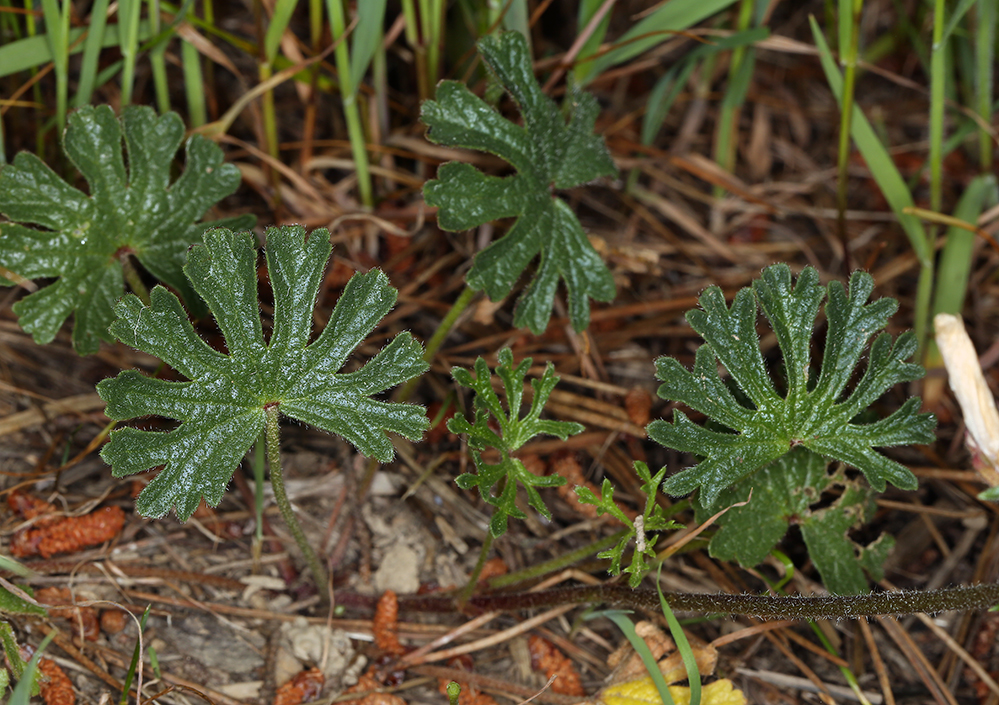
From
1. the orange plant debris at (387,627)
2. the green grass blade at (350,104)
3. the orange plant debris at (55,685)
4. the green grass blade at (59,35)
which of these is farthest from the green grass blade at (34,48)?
the orange plant debris at (387,627)

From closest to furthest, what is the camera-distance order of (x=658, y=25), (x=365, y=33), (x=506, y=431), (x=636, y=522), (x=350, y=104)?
(x=636, y=522) → (x=506, y=431) → (x=365, y=33) → (x=350, y=104) → (x=658, y=25)

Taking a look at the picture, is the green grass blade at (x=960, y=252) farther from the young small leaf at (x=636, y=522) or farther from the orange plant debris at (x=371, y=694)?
the orange plant debris at (x=371, y=694)

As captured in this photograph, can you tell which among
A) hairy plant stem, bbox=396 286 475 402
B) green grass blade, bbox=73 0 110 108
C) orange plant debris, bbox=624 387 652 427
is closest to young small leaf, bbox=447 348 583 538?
hairy plant stem, bbox=396 286 475 402

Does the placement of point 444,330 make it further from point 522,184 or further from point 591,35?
point 591,35

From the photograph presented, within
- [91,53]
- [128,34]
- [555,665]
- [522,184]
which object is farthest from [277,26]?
[555,665]

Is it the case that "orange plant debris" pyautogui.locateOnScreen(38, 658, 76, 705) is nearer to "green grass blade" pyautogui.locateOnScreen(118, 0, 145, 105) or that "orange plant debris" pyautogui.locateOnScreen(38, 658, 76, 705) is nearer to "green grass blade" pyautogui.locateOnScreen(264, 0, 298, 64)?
"green grass blade" pyautogui.locateOnScreen(118, 0, 145, 105)

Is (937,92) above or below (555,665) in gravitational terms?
above

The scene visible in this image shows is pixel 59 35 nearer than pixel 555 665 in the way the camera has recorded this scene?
No

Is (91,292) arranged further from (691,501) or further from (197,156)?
(691,501)
